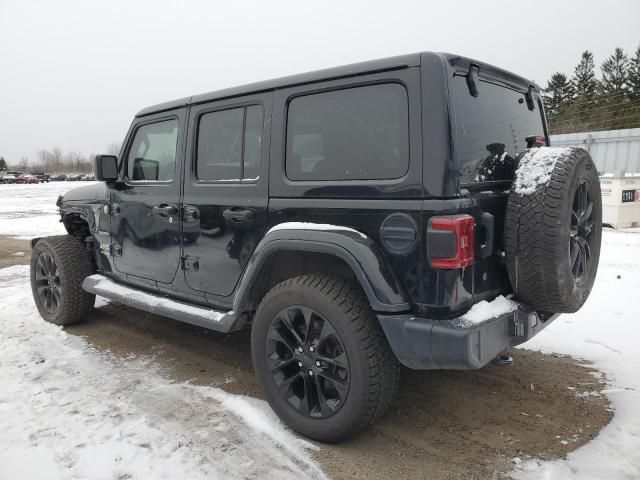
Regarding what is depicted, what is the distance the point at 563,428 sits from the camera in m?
2.74

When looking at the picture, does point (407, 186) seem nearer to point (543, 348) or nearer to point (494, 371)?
point (494, 371)

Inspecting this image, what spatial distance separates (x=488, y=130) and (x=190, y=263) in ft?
Answer: 6.97

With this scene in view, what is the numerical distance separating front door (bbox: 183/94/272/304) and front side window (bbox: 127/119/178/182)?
0.81ft

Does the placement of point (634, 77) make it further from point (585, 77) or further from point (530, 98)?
point (530, 98)

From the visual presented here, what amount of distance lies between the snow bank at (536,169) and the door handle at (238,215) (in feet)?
4.97

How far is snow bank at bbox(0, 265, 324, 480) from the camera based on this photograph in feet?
7.93

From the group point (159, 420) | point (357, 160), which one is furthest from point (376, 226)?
point (159, 420)

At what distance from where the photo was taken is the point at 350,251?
7.82 ft

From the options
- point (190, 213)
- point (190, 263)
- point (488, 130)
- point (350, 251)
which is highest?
point (488, 130)

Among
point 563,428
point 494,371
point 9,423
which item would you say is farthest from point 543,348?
point 9,423

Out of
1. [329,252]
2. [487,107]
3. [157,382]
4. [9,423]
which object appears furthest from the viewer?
[157,382]

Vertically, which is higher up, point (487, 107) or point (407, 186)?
point (487, 107)

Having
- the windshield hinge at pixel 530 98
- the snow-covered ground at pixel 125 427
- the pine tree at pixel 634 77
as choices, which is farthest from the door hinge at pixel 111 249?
the pine tree at pixel 634 77

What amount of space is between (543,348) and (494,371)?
690 mm
